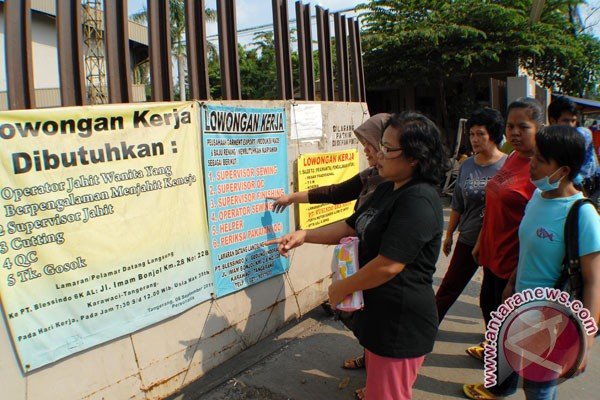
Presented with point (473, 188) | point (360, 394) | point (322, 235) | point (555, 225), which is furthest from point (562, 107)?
point (360, 394)

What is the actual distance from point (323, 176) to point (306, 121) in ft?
1.64

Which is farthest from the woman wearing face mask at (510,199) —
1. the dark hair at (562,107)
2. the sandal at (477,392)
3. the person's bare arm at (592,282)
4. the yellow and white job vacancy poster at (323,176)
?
the yellow and white job vacancy poster at (323,176)

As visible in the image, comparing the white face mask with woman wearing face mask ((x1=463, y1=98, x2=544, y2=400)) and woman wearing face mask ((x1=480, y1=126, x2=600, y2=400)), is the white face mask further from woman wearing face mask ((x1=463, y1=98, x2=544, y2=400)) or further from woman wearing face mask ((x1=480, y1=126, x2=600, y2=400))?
woman wearing face mask ((x1=463, y1=98, x2=544, y2=400))

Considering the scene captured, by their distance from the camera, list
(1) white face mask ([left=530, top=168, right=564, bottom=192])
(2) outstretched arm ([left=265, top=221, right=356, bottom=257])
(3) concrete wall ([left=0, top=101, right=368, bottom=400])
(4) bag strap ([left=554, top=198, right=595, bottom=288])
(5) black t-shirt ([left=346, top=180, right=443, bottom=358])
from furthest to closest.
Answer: (2) outstretched arm ([left=265, top=221, right=356, bottom=257]) → (3) concrete wall ([left=0, top=101, right=368, bottom=400]) → (1) white face mask ([left=530, top=168, right=564, bottom=192]) → (4) bag strap ([left=554, top=198, right=595, bottom=288]) → (5) black t-shirt ([left=346, top=180, right=443, bottom=358])

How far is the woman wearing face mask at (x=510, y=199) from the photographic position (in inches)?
111

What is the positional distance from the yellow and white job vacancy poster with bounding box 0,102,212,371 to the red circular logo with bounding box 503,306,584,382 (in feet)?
6.00

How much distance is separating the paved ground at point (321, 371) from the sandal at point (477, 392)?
2.5 inches

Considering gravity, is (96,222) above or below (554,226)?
above

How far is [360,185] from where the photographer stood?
3168 mm

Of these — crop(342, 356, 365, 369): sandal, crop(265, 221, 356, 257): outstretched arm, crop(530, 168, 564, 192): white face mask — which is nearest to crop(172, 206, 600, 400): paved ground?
crop(342, 356, 365, 369): sandal

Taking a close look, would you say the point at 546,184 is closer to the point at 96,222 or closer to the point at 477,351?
the point at 477,351

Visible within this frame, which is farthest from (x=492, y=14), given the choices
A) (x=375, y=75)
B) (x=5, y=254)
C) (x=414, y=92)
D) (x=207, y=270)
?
(x=5, y=254)

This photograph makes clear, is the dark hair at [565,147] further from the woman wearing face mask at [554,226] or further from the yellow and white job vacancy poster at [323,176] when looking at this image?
the yellow and white job vacancy poster at [323,176]

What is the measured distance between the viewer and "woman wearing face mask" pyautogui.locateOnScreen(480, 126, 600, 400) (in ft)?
6.50
